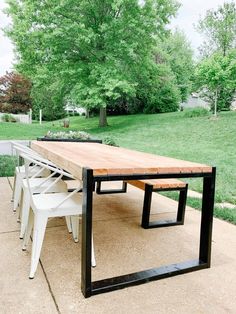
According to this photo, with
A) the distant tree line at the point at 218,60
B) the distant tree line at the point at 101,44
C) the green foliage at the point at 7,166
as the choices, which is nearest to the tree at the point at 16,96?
the distant tree line at the point at 101,44

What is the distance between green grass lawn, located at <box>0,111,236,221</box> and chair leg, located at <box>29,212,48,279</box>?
2.57 metres

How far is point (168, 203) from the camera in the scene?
11.8 feet

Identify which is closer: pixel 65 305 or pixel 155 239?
pixel 65 305

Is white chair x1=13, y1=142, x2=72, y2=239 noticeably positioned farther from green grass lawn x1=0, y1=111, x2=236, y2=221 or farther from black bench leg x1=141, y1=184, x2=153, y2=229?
green grass lawn x1=0, y1=111, x2=236, y2=221

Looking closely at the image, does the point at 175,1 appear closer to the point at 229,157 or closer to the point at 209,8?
the point at 209,8

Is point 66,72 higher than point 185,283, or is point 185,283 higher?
point 66,72

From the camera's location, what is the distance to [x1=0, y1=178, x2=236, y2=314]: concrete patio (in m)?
1.58

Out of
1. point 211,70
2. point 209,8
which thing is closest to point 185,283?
point 211,70

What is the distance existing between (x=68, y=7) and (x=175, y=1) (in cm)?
513

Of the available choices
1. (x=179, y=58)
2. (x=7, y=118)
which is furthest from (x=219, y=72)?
(x=179, y=58)

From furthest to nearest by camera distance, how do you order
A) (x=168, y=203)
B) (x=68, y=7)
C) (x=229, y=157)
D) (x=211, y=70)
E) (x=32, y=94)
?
(x=32, y=94) < (x=68, y=7) < (x=211, y=70) < (x=229, y=157) < (x=168, y=203)

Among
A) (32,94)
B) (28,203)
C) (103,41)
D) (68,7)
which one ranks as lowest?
(28,203)

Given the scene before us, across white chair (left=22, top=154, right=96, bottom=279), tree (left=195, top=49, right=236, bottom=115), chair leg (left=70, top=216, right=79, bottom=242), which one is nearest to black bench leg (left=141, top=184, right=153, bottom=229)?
chair leg (left=70, top=216, right=79, bottom=242)

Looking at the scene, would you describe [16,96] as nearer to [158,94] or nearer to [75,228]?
[158,94]
